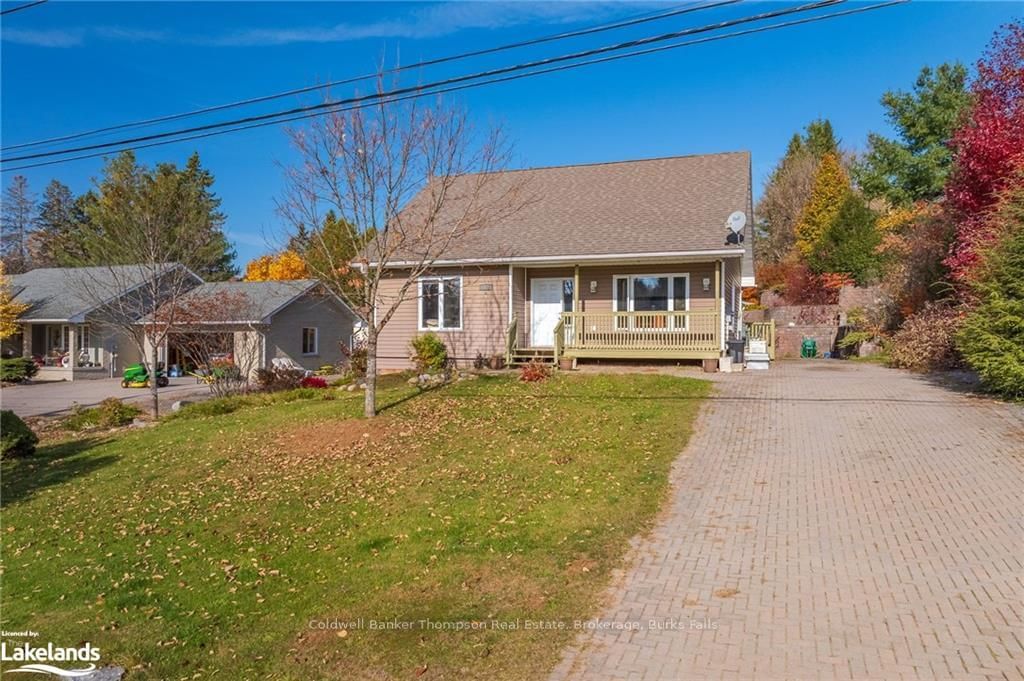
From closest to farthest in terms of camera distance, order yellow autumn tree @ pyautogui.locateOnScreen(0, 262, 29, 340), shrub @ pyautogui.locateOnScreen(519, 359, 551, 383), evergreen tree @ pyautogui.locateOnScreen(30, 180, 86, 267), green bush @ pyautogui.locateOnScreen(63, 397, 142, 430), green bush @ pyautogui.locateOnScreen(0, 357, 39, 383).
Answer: shrub @ pyautogui.locateOnScreen(519, 359, 551, 383), green bush @ pyautogui.locateOnScreen(63, 397, 142, 430), green bush @ pyautogui.locateOnScreen(0, 357, 39, 383), yellow autumn tree @ pyautogui.locateOnScreen(0, 262, 29, 340), evergreen tree @ pyautogui.locateOnScreen(30, 180, 86, 267)

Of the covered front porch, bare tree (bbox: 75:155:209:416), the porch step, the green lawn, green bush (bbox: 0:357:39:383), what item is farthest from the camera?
green bush (bbox: 0:357:39:383)

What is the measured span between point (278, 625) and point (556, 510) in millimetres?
3199

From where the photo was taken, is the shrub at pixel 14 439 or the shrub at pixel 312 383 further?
the shrub at pixel 312 383

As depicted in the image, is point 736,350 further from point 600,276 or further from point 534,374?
point 534,374

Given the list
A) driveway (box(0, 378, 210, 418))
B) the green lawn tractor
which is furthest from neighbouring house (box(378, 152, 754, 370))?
the green lawn tractor

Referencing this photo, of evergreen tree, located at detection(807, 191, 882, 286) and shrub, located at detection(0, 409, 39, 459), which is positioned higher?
evergreen tree, located at detection(807, 191, 882, 286)

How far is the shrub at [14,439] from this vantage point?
12.2 m

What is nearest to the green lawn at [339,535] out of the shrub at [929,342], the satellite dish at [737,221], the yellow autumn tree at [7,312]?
the satellite dish at [737,221]

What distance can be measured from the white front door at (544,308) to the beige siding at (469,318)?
98 centimetres

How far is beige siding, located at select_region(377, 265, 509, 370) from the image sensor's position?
1909 cm

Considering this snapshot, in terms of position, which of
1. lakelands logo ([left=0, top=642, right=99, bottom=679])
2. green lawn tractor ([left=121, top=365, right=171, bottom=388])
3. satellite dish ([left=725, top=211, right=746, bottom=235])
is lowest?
lakelands logo ([left=0, top=642, right=99, bottom=679])

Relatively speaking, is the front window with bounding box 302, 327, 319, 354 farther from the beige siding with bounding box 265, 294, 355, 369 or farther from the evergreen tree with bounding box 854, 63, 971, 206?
the evergreen tree with bounding box 854, 63, 971, 206

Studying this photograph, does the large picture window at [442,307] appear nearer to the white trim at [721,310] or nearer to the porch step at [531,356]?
the porch step at [531,356]

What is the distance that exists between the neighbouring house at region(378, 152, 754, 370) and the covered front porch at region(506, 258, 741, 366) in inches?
1.1
